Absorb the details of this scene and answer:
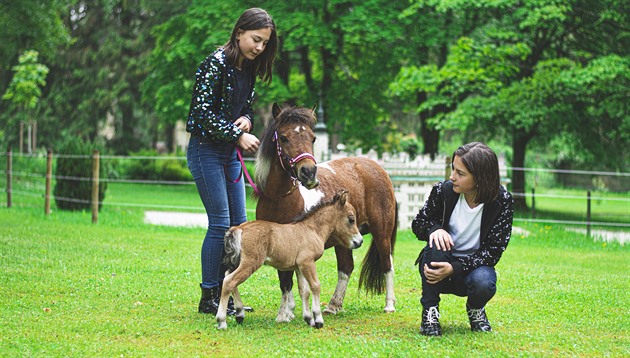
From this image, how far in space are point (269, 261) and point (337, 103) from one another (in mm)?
20616

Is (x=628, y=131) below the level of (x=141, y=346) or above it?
above

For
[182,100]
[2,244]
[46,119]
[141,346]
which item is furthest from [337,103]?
[141,346]

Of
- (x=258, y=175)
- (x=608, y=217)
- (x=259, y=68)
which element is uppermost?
(x=259, y=68)

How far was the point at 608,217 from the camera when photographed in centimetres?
2292

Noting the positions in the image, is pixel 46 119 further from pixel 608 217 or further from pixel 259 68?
pixel 259 68

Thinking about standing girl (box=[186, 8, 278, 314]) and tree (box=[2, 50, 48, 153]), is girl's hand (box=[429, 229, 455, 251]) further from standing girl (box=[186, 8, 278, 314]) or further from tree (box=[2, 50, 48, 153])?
tree (box=[2, 50, 48, 153])

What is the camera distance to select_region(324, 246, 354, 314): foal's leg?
7086 millimetres

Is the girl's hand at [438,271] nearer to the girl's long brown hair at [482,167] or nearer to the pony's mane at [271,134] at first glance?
the girl's long brown hair at [482,167]

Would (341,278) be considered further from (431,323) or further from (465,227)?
(465,227)

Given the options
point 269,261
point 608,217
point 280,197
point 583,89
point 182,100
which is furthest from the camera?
point 182,100

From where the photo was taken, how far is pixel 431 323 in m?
5.87

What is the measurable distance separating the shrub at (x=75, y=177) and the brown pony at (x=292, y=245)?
12.2 meters

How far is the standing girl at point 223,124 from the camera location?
6.14m

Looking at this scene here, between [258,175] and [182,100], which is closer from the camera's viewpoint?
[258,175]
